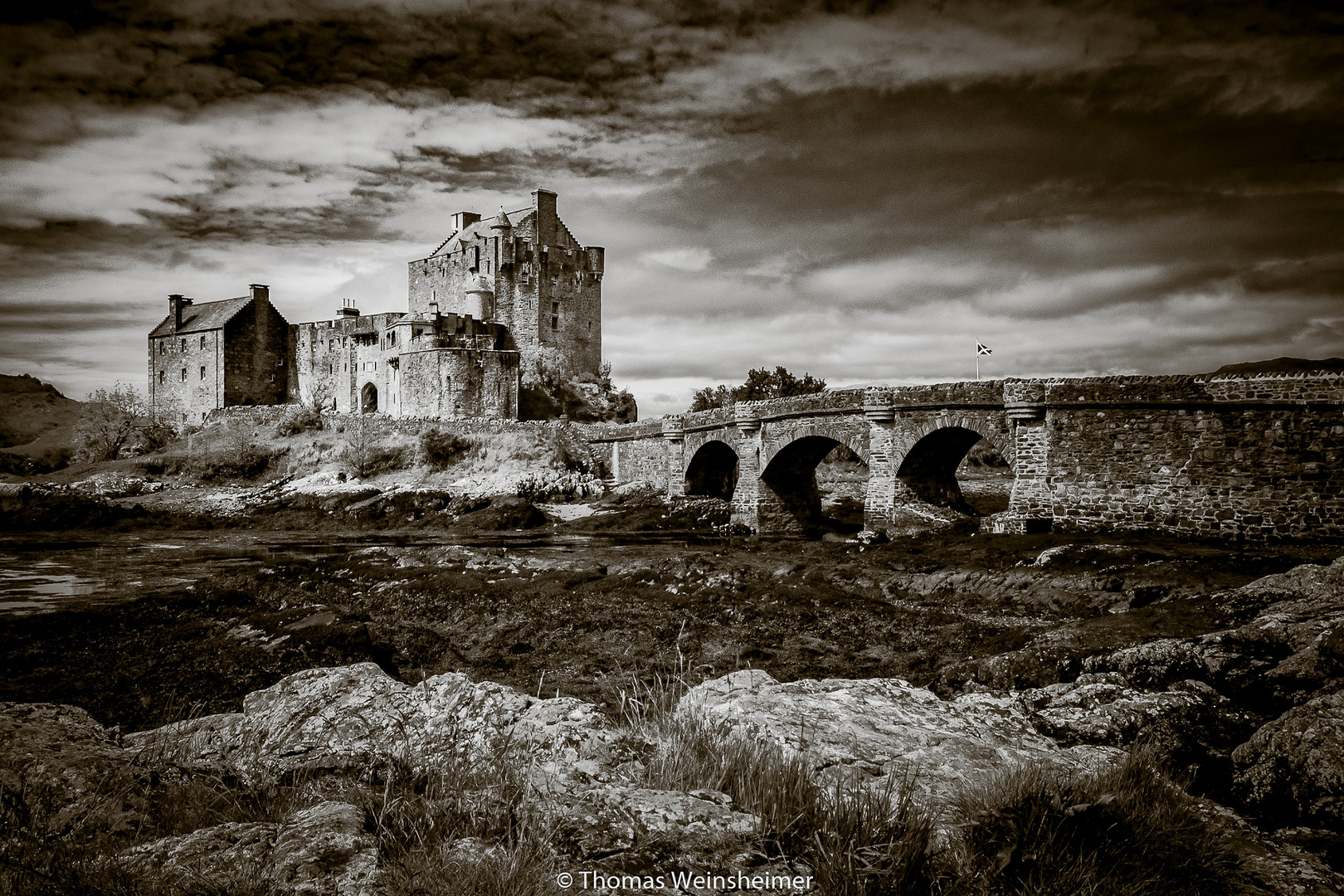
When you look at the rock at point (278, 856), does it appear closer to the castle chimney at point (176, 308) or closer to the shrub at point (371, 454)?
→ the shrub at point (371, 454)

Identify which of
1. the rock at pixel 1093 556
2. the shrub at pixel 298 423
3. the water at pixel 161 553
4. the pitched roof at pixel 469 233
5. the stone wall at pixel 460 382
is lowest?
the water at pixel 161 553

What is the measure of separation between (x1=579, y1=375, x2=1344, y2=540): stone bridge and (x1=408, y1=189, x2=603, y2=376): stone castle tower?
3299 centimetres

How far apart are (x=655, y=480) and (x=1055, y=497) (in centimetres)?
2197

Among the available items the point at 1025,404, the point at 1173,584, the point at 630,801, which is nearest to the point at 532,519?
the point at 1025,404

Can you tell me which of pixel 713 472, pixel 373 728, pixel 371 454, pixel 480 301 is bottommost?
pixel 373 728

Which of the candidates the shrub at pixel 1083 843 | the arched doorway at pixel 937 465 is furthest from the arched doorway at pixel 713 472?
the shrub at pixel 1083 843

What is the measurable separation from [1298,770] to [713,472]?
32.2 m

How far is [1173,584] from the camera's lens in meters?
14.0

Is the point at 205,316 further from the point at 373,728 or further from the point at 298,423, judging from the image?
the point at 373,728

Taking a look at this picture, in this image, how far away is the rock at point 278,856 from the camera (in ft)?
9.41

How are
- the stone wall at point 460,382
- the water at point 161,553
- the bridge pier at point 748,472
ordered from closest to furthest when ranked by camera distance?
the water at point 161,553, the bridge pier at point 748,472, the stone wall at point 460,382

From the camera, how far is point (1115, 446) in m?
19.8

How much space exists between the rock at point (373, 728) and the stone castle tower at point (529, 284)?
50927 millimetres

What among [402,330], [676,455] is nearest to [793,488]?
[676,455]
